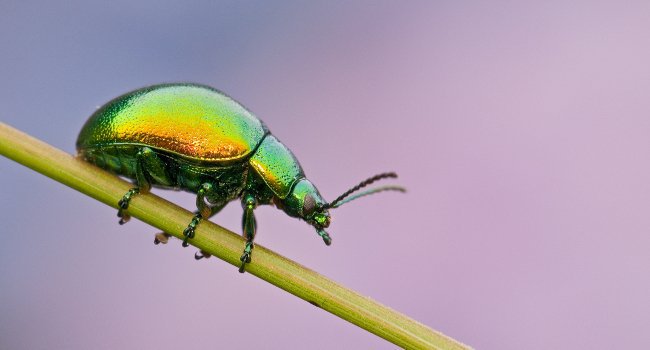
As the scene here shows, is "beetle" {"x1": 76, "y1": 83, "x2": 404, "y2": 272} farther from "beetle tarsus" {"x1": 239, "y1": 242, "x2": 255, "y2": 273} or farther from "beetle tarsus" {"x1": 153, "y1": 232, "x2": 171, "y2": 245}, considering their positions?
"beetle tarsus" {"x1": 239, "y1": 242, "x2": 255, "y2": 273}

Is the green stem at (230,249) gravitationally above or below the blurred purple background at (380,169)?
below

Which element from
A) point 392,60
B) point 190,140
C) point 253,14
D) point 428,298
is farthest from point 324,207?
point 253,14

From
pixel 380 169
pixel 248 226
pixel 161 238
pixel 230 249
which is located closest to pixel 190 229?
pixel 230 249

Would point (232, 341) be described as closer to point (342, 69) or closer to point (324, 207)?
point (324, 207)

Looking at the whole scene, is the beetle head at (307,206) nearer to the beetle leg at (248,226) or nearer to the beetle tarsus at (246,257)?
the beetle leg at (248,226)

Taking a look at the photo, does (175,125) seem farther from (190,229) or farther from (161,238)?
(190,229)

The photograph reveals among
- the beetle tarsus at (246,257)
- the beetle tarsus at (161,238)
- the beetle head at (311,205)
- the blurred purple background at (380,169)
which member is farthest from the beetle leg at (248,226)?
the blurred purple background at (380,169)

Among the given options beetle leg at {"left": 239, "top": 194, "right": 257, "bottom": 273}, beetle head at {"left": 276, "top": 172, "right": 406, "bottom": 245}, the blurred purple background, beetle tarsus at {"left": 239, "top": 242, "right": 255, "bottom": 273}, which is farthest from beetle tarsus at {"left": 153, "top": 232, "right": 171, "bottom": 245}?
the blurred purple background
